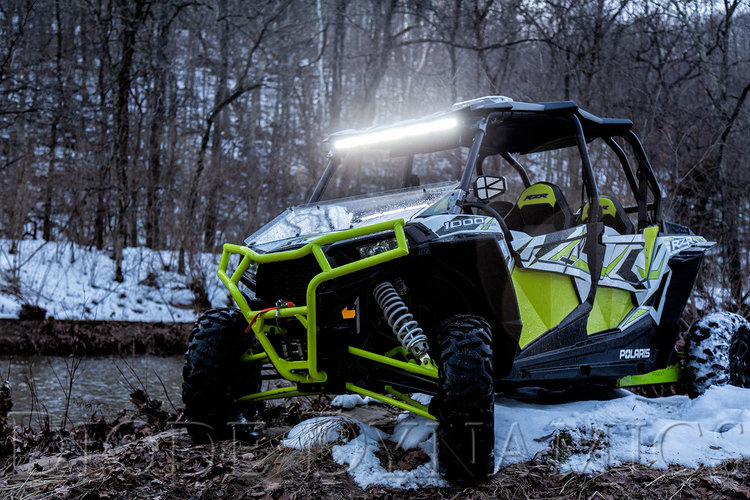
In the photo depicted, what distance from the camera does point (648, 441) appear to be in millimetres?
3982

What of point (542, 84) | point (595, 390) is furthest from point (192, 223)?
point (595, 390)

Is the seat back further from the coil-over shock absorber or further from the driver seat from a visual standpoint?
the coil-over shock absorber

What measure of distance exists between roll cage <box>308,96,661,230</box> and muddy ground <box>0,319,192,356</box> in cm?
539

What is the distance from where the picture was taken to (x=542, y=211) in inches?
199

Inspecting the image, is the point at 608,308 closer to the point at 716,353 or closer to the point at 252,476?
the point at 716,353

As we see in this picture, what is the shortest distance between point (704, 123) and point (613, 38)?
258 cm

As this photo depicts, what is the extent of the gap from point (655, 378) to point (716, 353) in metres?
0.50

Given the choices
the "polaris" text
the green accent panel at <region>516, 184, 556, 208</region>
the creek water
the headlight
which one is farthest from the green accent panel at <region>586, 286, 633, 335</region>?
the creek water

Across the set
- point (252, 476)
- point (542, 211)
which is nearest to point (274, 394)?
point (252, 476)

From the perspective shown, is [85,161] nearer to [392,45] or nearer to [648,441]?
[392,45]

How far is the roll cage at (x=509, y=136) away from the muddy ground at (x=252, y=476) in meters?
1.60

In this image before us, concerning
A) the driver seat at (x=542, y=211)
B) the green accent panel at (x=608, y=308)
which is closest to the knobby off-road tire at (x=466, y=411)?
the green accent panel at (x=608, y=308)

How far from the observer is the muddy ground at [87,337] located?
349 inches

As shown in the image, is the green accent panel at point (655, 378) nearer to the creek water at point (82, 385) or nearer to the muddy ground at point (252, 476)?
the muddy ground at point (252, 476)
